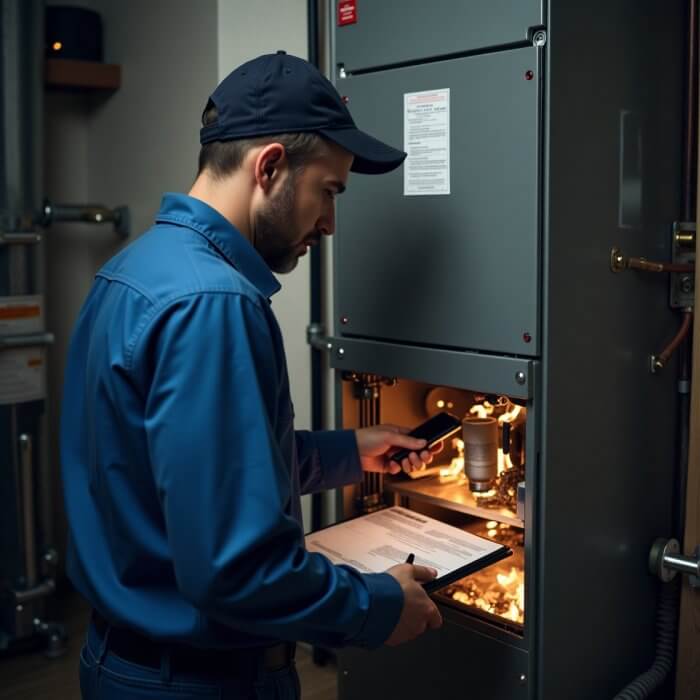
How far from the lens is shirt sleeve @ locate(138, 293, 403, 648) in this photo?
96 cm

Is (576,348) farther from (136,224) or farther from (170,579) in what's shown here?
(136,224)

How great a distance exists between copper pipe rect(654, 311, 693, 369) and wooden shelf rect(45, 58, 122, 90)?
79.1 inches

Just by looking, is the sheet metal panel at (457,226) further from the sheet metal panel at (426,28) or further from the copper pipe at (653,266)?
the copper pipe at (653,266)

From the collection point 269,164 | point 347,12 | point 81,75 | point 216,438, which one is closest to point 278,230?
point 269,164

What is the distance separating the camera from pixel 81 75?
280 centimetres

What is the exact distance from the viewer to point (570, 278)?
1381 millimetres

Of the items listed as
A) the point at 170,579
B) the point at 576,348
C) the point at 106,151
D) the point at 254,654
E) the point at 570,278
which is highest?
the point at 106,151

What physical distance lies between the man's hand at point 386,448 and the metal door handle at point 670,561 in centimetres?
47

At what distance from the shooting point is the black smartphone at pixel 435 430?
1585mm

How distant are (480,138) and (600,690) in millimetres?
991

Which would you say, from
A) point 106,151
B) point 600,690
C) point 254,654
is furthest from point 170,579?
point 106,151

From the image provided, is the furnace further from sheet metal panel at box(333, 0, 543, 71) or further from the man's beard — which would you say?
the man's beard

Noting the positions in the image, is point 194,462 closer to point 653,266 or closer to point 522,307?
point 522,307

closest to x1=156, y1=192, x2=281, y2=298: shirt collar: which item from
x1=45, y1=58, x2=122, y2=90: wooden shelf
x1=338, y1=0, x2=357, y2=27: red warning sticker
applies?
x1=338, y1=0, x2=357, y2=27: red warning sticker
